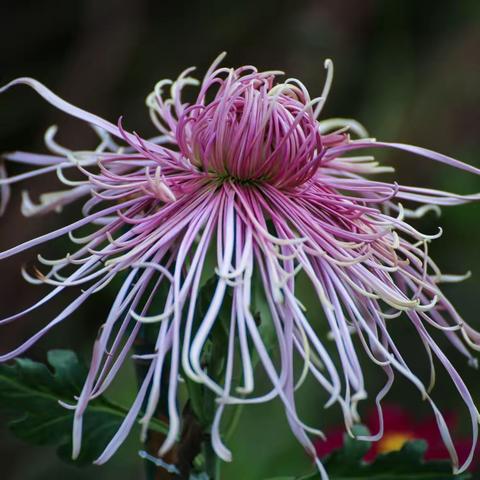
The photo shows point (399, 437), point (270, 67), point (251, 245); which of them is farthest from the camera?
point (270, 67)

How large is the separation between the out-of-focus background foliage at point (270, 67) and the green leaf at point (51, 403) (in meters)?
1.10

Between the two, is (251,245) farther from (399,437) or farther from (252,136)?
(399,437)

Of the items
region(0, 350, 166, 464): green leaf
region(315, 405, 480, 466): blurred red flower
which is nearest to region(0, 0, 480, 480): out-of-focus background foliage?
region(315, 405, 480, 466): blurred red flower

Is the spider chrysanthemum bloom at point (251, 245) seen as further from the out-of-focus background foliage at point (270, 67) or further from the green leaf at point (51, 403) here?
the out-of-focus background foliage at point (270, 67)

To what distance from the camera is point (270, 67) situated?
7.02 feet

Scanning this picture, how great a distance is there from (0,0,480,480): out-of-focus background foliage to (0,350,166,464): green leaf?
3.59ft

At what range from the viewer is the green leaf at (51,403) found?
1.79 feet

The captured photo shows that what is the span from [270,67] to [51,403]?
1697 millimetres

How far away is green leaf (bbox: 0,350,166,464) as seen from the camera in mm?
546

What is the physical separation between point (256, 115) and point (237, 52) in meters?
1.74

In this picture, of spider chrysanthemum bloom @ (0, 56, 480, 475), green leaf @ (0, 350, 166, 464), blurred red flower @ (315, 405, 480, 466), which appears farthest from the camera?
blurred red flower @ (315, 405, 480, 466)

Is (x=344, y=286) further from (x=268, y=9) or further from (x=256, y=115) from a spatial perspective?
(x=268, y=9)

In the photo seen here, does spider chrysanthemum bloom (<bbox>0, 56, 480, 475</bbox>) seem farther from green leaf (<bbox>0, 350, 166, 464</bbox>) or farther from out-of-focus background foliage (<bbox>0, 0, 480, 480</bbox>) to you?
out-of-focus background foliage (<bbox>0, 0, 480, 480</bbox>)

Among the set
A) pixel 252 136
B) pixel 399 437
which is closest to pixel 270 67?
pixel 399 437
